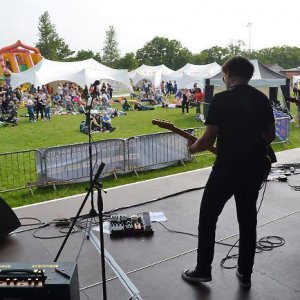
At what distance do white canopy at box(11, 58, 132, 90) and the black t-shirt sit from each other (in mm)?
19508

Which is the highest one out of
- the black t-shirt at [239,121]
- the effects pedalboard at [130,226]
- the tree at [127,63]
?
the tree at [127,63]

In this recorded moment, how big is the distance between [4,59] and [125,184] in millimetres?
31474

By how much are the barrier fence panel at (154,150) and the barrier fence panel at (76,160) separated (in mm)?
275

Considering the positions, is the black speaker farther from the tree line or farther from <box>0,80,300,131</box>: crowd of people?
the tree line

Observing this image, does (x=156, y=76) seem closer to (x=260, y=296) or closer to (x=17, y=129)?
(x=17, y=129)

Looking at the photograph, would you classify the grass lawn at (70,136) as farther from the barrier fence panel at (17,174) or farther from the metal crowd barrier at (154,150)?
the barrier fence panel at (17,174)

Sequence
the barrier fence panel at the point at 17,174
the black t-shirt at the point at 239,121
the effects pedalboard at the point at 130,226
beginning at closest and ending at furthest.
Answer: the black t-shirt at the point at 239,121, the effects pedalboard at the point at 130,226, the barrier fence panel at the point at 17,174

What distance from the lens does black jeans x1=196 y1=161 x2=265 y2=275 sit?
3270 millimetres

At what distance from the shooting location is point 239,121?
314 centimetres

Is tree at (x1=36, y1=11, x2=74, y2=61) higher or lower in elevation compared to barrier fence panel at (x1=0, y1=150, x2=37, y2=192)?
higher

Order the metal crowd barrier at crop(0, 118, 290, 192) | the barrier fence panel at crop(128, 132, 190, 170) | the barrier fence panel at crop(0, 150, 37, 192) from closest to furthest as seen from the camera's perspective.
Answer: the metal crowd barrier at crop(0, 118, 290, 192) < the barrier fence panel at crop(0, 150, 37, 192) < the barrier fence panel at crop(128, 132, 190, 170)

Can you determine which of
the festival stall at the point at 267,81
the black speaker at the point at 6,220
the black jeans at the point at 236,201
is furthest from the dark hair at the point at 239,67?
the festival stall at the point at 267,81

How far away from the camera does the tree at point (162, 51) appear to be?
318 ft

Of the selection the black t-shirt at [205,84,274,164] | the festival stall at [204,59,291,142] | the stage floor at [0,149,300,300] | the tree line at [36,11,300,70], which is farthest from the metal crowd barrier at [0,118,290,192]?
the tree line at [36,11,300,70]
